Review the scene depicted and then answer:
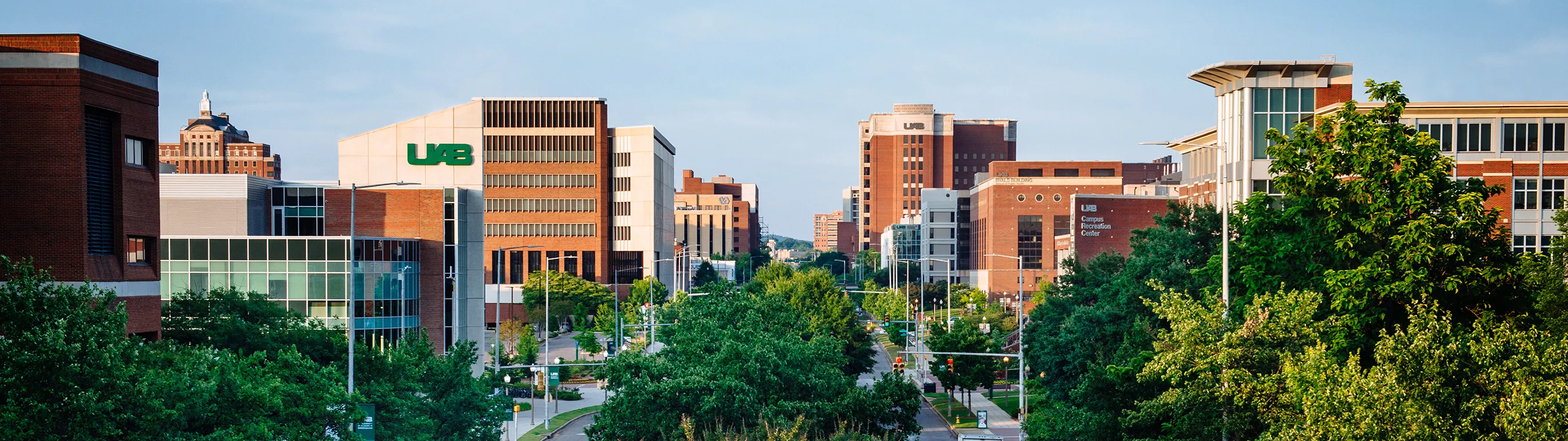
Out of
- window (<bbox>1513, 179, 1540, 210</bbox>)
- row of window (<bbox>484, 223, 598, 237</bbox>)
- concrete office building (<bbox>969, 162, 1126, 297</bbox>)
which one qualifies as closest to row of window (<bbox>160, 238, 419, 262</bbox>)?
window (<bbox>1513, 179, 1540, 210</bbox>)

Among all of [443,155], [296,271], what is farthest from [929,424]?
[443,155]

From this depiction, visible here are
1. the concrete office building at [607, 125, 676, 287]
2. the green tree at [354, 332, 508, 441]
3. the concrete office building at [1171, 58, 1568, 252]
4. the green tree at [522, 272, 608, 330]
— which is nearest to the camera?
the green tree at [354, 332, 508, 441]

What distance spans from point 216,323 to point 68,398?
66.0ft

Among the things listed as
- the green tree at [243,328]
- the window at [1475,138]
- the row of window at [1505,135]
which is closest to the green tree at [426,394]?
the green tree at [243,328]

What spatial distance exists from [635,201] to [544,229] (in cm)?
1115

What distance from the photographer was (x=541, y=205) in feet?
458

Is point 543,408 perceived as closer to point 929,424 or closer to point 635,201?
point 929,424

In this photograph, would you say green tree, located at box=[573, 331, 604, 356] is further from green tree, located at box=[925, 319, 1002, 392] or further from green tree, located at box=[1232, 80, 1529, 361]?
green tree, located at box=[1232, 80, 1529, 361]

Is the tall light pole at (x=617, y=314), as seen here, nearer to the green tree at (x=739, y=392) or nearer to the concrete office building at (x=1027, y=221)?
the green tree at (x=739, y=392)

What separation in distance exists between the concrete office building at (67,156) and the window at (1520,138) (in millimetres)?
57029

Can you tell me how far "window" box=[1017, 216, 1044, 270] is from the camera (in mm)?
155125

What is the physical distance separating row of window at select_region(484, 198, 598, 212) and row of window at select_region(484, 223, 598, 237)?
1.56 meters

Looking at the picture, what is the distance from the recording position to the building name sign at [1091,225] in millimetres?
130000

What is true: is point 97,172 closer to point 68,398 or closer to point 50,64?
point 50,64
